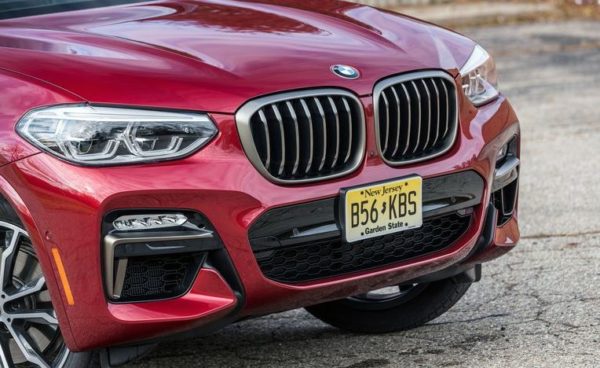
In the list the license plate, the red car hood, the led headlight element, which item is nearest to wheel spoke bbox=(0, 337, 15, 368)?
the led headlight element

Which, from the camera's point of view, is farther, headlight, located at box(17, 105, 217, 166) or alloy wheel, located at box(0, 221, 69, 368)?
alloy wheel, located at box(0, 221, 69, 368)

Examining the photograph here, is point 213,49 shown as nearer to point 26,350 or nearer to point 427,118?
point 427,118

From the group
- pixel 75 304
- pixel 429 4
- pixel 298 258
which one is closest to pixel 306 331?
pixel 298 258

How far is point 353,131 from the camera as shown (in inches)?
159

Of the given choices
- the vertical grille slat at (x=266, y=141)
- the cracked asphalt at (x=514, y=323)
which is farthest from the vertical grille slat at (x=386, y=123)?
the cracked asphalt at (x=514, y=323)

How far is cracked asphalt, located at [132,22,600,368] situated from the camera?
4.54 metres

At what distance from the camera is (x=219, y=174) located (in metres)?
3.76

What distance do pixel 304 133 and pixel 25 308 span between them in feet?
3.59

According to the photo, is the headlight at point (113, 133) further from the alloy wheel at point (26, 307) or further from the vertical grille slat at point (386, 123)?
the vertical grille slat at point (386, 123)

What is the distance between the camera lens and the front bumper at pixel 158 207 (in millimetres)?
3672

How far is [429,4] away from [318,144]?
13282 millimetres

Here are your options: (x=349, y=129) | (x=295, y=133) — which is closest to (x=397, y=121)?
(x=349, y=129)

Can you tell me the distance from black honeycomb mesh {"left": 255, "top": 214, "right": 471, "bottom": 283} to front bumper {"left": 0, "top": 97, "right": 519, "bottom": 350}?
4 cm

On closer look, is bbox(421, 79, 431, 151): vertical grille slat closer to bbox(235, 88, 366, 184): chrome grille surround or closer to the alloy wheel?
bbox(235, 88, 366, 184): chrome grille surround
